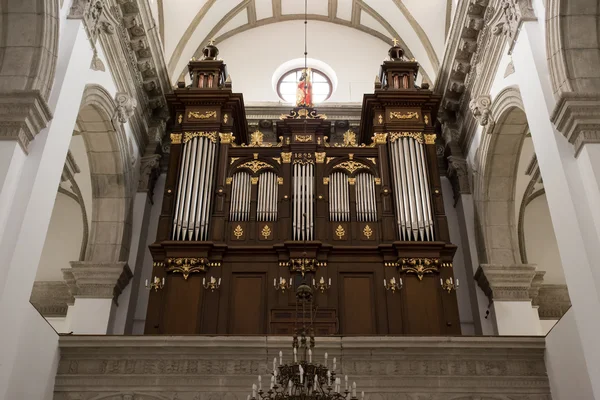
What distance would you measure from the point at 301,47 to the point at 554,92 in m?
8.50

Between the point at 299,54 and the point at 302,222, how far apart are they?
6.29 metres

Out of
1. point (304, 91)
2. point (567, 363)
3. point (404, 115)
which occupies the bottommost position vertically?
point (567, 363)

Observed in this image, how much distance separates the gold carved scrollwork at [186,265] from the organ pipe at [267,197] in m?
1.25

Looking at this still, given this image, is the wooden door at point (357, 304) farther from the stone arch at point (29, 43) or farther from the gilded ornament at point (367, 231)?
the stone arch at point (29, 43)

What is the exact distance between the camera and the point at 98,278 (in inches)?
460

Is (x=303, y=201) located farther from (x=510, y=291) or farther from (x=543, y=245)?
(x=543, y=245)

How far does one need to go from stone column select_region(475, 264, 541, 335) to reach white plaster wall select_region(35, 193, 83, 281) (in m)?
8.91

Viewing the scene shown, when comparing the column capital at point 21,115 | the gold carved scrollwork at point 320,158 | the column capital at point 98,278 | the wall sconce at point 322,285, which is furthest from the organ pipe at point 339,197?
the column capital at point 21,115

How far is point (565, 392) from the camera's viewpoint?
8016 mm

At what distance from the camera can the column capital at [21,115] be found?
8.02 metres

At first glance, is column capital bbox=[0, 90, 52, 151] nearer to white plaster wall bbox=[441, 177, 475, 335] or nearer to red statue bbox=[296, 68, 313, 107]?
red statue bbox=[296, 68, 313, 107]

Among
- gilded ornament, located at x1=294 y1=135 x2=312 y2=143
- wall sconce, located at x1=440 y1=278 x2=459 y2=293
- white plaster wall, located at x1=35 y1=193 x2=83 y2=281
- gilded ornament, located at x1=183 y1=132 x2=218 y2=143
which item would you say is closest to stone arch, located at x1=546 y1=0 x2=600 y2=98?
wall sconce, located at x1=440 y1=278 x2=459 y2=293

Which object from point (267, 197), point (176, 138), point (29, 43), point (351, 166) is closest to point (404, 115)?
point (351, 166)

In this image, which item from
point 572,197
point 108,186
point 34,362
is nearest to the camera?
point 572,197
